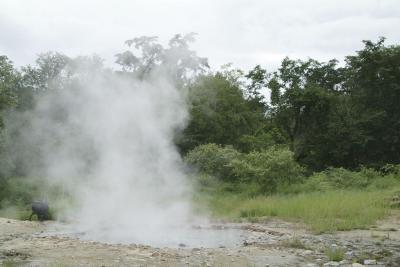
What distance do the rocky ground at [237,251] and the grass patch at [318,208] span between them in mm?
937

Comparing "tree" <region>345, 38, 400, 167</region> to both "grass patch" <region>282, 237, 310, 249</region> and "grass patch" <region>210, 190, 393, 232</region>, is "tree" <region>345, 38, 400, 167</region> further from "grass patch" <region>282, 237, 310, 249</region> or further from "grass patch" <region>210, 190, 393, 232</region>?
"grass patch" <region>282, 237, 310, 249</region>

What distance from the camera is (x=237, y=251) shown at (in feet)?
35.9

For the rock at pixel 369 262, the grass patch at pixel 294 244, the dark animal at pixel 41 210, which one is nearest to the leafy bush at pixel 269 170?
the dark animal at pixel 41 210

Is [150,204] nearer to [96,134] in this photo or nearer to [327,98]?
[96,134]

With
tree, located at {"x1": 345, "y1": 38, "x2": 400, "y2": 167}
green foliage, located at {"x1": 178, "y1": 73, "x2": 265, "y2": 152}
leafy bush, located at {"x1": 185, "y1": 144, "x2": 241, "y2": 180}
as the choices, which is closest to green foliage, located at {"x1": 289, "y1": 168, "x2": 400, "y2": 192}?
leafy bush, located at {"x1": 185, "y1": 144, "x2": 241, "y2": 180}

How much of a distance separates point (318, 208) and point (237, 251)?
19.6 ft

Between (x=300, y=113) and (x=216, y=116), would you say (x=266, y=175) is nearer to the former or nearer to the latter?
(x=216, y=116)

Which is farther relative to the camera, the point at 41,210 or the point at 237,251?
the point at 41,210

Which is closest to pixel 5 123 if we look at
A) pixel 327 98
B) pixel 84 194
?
pixel 84 194

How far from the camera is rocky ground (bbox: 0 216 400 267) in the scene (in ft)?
31.9

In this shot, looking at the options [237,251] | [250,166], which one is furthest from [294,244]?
[250,166]

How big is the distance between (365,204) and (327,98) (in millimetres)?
16994

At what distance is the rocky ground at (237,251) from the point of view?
9.73 metres

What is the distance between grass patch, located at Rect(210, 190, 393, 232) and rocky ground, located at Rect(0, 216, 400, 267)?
937 mm
